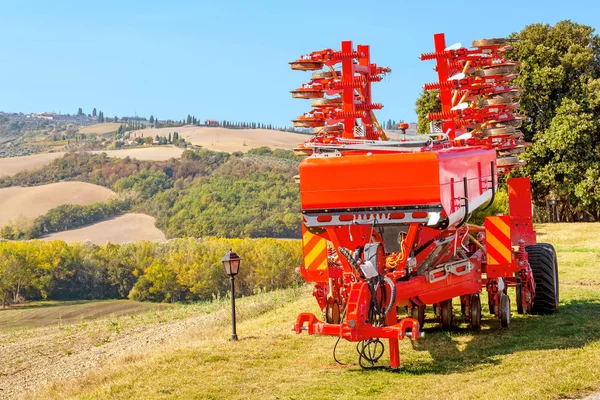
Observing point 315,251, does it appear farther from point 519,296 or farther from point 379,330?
point 519,296

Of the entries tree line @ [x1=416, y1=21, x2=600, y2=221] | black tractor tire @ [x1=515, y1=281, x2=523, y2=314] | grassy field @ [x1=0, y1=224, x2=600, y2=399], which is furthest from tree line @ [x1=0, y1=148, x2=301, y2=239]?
grassy field @ [x1=0, y1=224, x2=600, y2=399]

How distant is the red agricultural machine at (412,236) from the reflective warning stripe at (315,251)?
2 cm

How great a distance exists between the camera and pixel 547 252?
1527 cm

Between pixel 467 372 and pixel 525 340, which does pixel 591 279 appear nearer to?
pixel 525 340

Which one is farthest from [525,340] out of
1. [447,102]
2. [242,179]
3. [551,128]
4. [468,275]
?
[242,179]

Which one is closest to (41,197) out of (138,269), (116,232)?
(116,232)

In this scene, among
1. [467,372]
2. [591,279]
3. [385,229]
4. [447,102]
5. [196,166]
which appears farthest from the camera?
[196,166]

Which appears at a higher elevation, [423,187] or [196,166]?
[196,166]

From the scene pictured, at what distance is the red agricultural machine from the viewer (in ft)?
35.4

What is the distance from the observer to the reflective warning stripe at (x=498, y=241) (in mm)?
12930

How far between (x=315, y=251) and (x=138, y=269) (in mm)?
85543

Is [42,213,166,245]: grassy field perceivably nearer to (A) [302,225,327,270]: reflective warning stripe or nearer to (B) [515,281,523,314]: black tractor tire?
(B) [515,281,523,314]: black tractor tire

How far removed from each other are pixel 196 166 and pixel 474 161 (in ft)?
588

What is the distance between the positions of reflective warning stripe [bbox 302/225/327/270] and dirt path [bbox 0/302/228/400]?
389 cm
